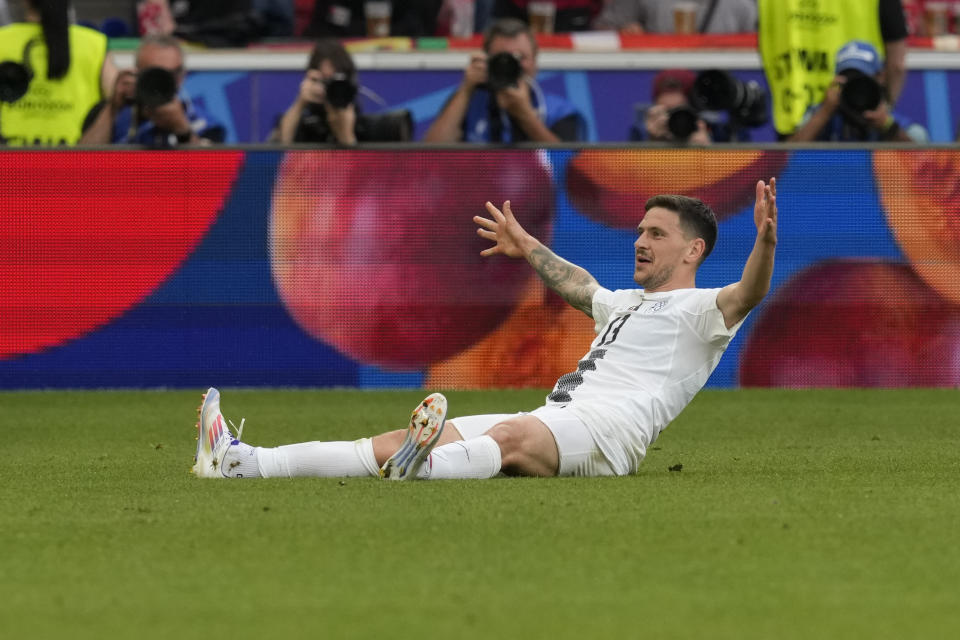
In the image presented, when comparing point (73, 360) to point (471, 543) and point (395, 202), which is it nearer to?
point (395, 202)

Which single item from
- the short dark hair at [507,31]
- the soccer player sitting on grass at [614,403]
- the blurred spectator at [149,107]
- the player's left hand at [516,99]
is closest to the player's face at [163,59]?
the blurred spectator at [149,107]

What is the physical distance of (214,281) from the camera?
944cm

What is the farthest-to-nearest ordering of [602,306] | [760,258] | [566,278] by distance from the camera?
[566,278] → [602,306] → [760,258]

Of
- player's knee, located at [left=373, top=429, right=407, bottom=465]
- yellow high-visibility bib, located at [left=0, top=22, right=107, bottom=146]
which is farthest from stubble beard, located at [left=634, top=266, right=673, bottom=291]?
yellow high-visibility bib, located at [left=0, top=22, right=107, bottom=146]

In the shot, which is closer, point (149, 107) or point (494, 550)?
point (494, 550)

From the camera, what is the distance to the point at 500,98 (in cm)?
959

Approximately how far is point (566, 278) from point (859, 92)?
387 cm

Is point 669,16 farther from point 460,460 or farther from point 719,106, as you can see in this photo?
point 460,460

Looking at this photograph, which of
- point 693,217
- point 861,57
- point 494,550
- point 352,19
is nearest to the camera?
point 494,550

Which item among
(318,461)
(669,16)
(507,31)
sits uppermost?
(507,31)

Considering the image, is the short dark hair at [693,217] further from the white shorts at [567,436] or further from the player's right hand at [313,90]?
the player's right hand at [313,90]

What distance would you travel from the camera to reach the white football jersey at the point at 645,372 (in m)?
5.71

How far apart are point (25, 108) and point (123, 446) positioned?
338cm

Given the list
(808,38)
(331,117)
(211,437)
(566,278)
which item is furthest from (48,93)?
(211,437)
